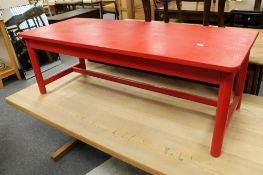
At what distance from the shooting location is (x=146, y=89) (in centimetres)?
158

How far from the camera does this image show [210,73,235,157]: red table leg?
33.6 inches

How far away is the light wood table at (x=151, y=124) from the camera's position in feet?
3.41

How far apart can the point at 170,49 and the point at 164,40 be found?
0.16 m

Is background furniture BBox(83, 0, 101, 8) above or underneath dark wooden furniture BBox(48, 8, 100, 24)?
above

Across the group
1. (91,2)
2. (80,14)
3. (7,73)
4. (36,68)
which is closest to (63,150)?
(36,68)

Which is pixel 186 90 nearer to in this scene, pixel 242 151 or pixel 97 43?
pixel 242 151

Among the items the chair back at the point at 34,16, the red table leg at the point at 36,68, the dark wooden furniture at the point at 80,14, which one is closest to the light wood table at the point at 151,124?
the red table leg at the point at 36,68

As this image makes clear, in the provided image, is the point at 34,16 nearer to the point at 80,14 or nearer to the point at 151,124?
the point at 80,14

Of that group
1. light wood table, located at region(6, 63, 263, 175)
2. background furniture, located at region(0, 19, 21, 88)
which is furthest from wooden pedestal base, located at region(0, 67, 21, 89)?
light wood table, located at region(6, 63, 263, 175)

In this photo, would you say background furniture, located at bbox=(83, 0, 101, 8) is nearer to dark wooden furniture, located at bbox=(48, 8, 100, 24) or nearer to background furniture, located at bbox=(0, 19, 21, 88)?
dark wooden furniture, located at bbox=(48, 8, 100, 24)

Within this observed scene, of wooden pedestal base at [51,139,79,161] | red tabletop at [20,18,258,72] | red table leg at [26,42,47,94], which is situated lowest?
wooden pedestal base at [51,139,79,161]

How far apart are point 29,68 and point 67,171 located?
2012 mm

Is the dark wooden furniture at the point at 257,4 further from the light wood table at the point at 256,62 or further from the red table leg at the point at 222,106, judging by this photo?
the red table leg at the point at 222,106

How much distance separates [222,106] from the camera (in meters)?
0.90
